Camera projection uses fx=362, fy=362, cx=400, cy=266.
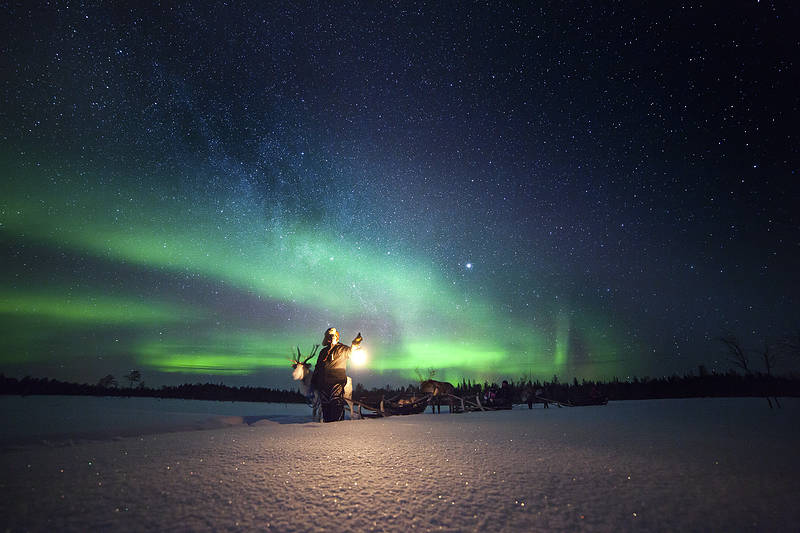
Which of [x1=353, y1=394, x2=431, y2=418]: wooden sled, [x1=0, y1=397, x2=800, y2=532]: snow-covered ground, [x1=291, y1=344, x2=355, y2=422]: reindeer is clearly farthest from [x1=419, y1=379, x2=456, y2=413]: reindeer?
[x1=0, y1=397, x2=800, y2=532]: snow-covered ground

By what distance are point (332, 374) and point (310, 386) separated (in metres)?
1.83

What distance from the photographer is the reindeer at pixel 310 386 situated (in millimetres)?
13758

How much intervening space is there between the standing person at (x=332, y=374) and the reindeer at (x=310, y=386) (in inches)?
13.9

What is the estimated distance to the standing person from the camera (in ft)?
43.7

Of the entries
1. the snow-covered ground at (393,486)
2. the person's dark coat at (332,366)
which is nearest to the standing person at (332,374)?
the person's dark coat at (332,366)

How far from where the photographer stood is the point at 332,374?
1351 cm

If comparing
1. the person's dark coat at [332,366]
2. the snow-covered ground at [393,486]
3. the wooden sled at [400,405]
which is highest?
the person's dark coat at [332,366]

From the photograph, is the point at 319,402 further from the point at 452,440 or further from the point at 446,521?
the point at 446,521

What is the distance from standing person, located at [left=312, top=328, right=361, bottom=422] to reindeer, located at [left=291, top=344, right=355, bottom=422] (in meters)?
0.35

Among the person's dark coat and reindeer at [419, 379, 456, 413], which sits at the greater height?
the person's dark coat

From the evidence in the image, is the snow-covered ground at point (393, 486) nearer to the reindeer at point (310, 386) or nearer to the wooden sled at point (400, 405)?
the reindeer at point (310, 386)

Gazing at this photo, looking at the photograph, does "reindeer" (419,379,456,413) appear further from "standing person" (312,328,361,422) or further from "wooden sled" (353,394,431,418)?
"standing person" (312,328,361,422)

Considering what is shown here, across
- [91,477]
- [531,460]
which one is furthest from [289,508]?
[531,460]

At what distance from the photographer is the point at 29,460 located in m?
5.31
